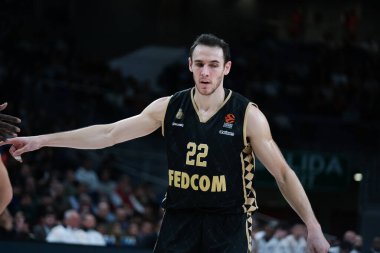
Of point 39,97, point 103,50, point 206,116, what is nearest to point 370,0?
point 103,50

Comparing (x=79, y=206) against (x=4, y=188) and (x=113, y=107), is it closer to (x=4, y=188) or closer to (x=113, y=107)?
(x=113, y=107)

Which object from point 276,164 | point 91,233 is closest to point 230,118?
point 276,164

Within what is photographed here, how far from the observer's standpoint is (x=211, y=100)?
6.07 meters

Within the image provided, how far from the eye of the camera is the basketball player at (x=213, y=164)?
5918 millimetres

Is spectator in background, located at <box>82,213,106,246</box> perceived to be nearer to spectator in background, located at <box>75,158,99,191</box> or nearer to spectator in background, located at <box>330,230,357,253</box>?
spectator in background, located at <box>75,158,99,191</box>

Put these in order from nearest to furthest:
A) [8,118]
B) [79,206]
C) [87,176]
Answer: [8,118]
[79,206]
[87,176]

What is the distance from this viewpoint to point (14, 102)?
1620 centimetres

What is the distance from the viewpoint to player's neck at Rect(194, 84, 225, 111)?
6.06 metres

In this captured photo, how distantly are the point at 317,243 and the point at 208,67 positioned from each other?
1321mm

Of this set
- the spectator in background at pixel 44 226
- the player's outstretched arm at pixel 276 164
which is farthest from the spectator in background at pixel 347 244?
the player's outstretched arm at pixel 276 164

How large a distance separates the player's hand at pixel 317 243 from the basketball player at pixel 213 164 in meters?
0.18

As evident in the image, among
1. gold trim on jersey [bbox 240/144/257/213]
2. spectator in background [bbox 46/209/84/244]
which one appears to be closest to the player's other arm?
gold trim on jersey [bbox 240/144/257/213]

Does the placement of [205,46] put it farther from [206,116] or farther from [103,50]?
[103,50]

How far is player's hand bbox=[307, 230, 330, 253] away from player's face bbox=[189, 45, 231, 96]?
114cm
